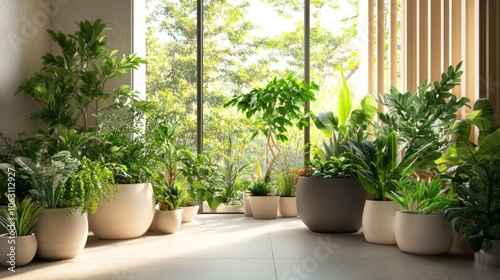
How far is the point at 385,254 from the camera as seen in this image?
3316 millimetres

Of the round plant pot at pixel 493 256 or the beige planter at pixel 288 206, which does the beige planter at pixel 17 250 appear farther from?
the beige planter at pixel 288 206

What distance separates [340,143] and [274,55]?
345 centimetres

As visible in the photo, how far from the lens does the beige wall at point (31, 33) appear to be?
154 inches

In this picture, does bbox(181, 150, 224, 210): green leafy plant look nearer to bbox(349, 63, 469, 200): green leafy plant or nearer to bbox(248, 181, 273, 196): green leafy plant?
bbox(248, 181, 273, 196): green leafy plant

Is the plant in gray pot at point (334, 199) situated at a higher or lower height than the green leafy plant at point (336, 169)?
lower

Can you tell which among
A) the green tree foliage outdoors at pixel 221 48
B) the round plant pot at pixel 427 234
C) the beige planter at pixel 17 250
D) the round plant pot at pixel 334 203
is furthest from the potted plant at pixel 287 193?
the beige planter at pixel 17 250

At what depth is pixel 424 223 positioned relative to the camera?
10.6ft

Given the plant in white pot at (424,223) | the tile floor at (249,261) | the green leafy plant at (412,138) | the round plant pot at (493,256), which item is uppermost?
the green leafy plant at (412,138)

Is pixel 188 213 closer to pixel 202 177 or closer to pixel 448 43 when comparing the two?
pixel 202 177

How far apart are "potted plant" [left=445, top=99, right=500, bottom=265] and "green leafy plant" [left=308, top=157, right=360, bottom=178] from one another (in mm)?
904

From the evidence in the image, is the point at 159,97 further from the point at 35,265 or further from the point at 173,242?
the point at 35,265

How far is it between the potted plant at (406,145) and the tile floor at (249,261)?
19 cm

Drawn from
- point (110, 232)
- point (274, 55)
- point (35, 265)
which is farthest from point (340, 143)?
point (274, 55)

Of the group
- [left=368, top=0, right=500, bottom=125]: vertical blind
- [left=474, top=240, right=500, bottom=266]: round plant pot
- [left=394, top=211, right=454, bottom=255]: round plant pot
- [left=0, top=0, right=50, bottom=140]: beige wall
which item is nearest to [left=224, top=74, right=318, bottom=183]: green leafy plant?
[left=368, top=0, right=500, bottom=125]: vertical blind
